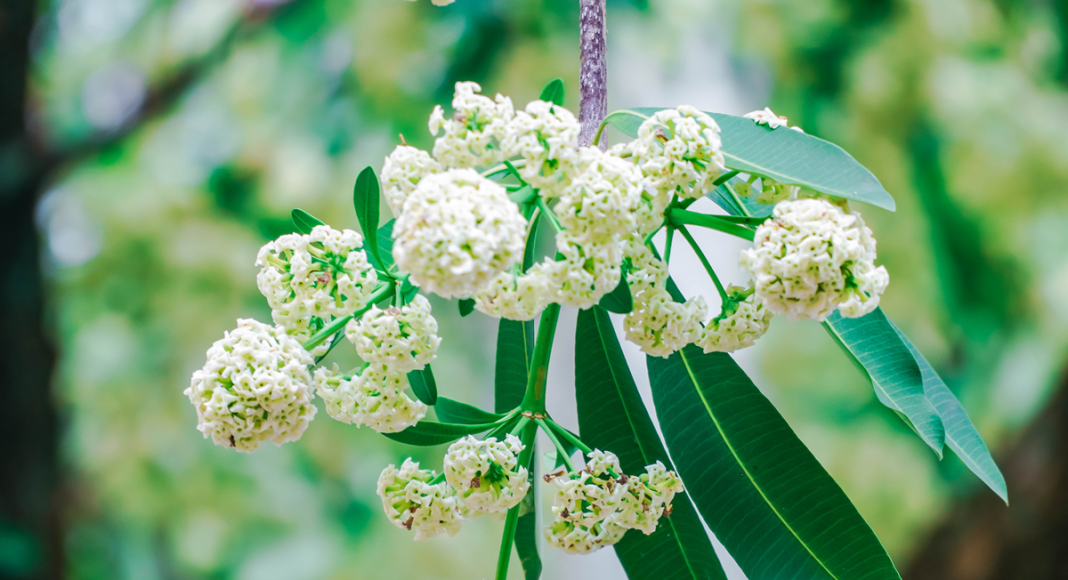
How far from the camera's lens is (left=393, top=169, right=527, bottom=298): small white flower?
0.34 metres

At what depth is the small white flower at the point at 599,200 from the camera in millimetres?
378

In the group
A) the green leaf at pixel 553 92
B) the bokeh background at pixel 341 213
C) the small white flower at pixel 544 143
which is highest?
the green leaf at pixel 553 92

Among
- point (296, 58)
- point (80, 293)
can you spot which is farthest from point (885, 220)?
point (80, 293)

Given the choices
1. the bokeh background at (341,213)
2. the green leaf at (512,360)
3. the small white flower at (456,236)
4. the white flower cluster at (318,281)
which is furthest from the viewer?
the bokeh background at (341,213)

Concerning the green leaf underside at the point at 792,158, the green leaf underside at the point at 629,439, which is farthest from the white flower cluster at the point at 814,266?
the green leaf underside at the point at 629,439

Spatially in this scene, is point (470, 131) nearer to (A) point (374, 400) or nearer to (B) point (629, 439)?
(A) point (374, 400)

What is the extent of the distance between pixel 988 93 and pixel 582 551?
2515mm

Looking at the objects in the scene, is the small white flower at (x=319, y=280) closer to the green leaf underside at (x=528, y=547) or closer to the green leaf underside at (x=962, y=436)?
the green leaf underside at (x=528, y=547)

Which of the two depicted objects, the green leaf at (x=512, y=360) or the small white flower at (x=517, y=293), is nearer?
the small white flower at (x=517, y=293)

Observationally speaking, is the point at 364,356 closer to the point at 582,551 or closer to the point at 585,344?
the point at 582,551

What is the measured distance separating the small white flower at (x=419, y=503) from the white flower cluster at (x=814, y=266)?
0.21 metres

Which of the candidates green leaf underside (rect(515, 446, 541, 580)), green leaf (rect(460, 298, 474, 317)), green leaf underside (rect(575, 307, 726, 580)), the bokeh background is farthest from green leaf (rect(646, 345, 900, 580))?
the bokeh background

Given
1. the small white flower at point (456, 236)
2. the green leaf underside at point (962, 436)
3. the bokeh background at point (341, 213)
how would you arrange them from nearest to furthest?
the small white flower at point (456, 236)
the green leaf underside at point (962, 436)
the bokeh background at point (341, 213)

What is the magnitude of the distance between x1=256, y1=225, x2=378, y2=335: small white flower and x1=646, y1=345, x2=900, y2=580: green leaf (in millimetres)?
307
